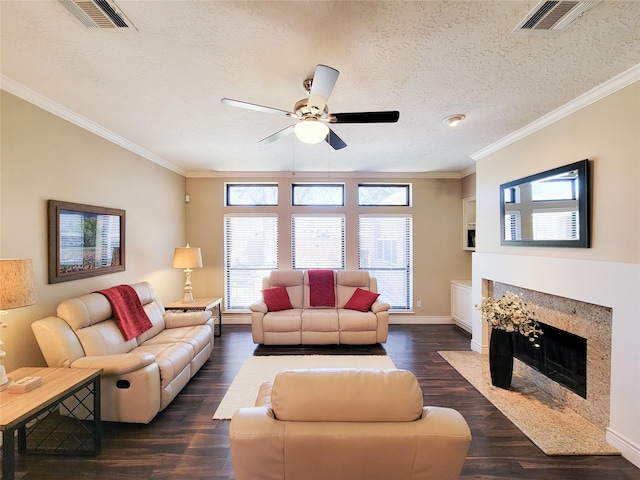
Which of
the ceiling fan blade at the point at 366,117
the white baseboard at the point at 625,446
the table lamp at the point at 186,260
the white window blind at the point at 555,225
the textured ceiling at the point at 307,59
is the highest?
the textured ceiling at the point at 307,59

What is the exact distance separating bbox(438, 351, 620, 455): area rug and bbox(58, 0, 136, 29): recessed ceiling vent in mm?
3949

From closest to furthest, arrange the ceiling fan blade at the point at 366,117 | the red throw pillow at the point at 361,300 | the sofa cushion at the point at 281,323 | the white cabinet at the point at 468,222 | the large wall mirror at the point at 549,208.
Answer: the ceiling fan blade at the point at 366,117
the large wall mirror at the point at 549,208
the sofa cushion at the point at 281,323
the red throw pillow at the point at 361,300
the white cabinet at the point at 468,222

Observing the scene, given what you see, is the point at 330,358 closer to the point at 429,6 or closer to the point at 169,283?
the point at 169,283

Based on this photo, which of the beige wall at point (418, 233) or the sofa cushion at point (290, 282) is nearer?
the sofa cushion at point (290, 282)

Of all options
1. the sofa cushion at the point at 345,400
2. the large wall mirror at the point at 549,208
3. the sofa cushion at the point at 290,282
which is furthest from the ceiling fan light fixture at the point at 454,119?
the sofa cushion at the point at 290,282

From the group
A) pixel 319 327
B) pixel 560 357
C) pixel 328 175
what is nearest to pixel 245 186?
pixel 328 175

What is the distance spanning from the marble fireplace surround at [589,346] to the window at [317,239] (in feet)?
10.2

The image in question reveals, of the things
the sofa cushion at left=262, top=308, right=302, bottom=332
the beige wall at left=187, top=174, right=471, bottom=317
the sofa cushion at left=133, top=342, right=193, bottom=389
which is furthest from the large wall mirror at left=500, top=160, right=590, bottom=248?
the sofa cushion at left=133, top=342, right=193, bottom=389

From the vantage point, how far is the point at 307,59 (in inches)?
72.9

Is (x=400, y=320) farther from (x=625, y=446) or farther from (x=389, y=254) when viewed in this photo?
(x=625, y=446)

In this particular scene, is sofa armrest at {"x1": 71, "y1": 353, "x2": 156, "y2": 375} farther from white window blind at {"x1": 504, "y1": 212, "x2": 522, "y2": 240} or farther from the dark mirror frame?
white window blind at {"x1": 504, "y1": 212, "x2": 522, "y2": 240}

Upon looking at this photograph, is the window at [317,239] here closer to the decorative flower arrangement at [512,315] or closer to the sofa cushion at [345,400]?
the decorative flower arrangement at [512,315]

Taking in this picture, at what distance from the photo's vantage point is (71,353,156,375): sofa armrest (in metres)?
2.19

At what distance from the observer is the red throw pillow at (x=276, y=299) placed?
170 inches
